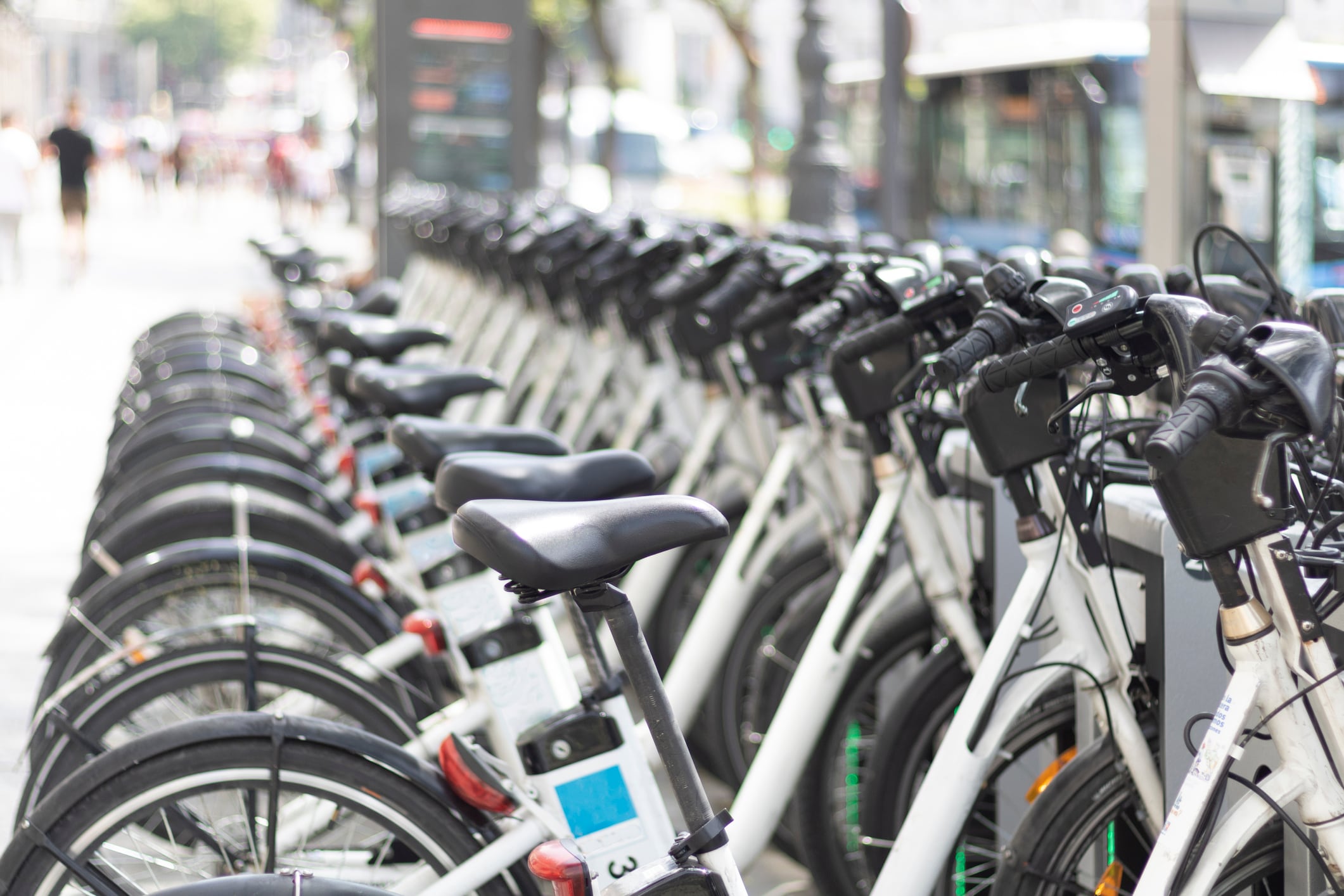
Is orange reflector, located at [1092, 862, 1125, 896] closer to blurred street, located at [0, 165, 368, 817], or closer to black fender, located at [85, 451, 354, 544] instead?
blurred street, located at [0, 165, 368, 817]

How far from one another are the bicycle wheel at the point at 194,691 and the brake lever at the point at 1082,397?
1364 mm

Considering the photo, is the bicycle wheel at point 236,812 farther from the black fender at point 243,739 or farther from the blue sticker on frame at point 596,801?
the blue sticker on frame at point 596,801

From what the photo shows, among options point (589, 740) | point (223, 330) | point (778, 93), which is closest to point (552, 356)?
point (223, 330)

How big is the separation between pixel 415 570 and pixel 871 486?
1008 mm

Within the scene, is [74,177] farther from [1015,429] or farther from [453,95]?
[1015,429]

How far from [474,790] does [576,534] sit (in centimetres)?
63

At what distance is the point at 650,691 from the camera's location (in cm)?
197

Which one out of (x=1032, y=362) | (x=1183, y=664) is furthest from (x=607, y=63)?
(x=1032, y=362)

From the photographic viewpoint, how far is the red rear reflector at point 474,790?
7.90ft

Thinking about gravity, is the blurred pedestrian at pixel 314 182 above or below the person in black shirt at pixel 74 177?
above

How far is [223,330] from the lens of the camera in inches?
280

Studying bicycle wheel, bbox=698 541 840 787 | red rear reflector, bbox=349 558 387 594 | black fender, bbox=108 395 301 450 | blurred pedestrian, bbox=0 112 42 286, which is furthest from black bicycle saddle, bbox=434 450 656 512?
blurred pedestrian, bbox=0 112 42 286

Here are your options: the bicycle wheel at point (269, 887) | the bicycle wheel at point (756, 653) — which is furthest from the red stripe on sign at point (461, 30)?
the bicycle wheel at point (269, 887)

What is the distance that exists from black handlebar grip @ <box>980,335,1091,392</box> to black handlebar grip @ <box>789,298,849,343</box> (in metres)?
0.76
